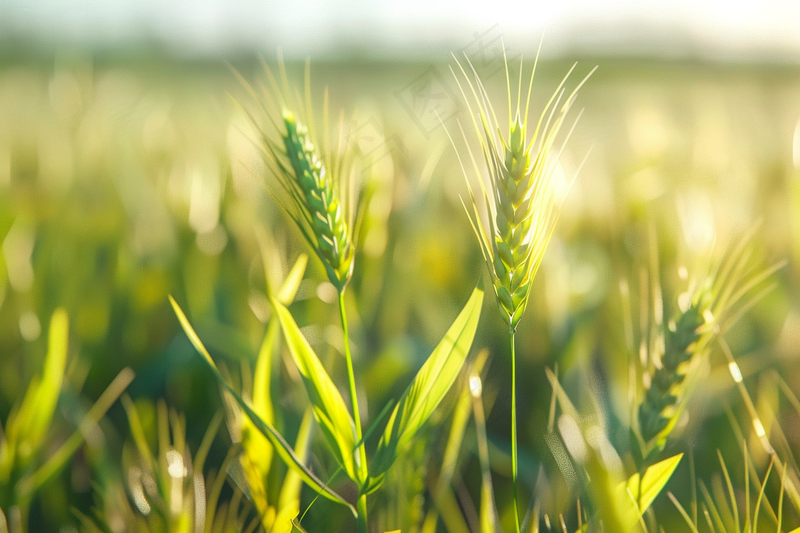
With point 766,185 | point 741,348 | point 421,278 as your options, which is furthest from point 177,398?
point 766,185

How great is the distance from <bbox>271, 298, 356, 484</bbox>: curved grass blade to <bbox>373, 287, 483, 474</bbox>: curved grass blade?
0.02m

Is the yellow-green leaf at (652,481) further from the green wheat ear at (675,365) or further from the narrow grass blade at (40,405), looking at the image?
the narrow grass blade at (40,405)

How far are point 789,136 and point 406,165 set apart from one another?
4.53ft

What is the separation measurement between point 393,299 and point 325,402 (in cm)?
40

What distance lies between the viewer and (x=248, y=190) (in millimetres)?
813

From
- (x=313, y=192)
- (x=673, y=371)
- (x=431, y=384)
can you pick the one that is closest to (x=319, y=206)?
(x=313, y=192)

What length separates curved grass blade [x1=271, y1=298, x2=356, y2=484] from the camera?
0.26 meters

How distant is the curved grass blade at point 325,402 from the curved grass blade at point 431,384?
0.05 feet

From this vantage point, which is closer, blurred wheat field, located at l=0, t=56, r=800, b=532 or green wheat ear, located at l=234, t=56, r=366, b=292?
green wheat ear, located at l=234, t=56, r=366, b=292

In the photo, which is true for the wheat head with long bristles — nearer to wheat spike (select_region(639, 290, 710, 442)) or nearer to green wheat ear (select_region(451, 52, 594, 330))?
green wheat ear (select_region(451, 52, 594, 330))

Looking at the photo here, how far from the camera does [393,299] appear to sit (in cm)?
65

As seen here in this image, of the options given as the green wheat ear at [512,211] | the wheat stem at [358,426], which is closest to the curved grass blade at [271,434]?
the wheat stem at [358,426]

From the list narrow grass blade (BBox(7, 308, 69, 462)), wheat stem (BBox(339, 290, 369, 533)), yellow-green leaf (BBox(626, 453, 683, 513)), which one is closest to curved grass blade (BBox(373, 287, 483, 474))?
wheat stem (BBox(339, 290, 369, 533))

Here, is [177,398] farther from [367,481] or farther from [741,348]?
[741,348]
